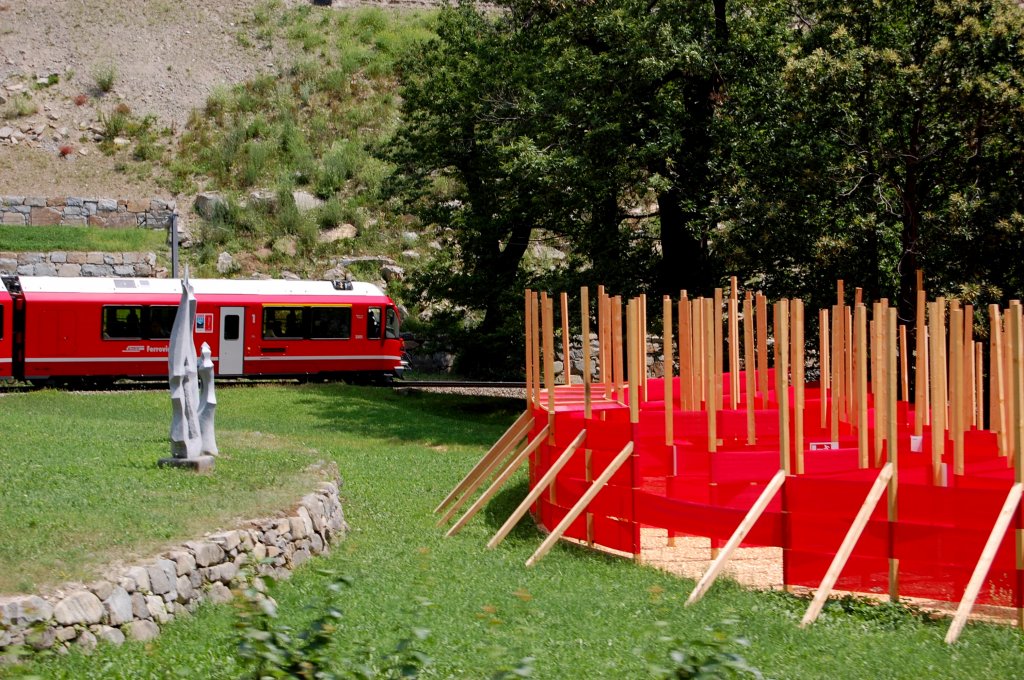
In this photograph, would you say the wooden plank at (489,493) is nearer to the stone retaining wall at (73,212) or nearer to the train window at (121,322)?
the train window at (121,322)

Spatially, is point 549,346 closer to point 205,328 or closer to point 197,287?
point 205,328

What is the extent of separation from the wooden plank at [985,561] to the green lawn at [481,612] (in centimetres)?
17

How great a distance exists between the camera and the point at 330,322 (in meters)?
29.2

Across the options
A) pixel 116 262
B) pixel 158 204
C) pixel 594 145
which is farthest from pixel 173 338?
pixel 158 204

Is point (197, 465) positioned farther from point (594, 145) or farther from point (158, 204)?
point (158, 204)

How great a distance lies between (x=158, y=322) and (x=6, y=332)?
10.9 feet

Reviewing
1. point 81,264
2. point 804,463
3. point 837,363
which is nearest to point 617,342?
point 837,363

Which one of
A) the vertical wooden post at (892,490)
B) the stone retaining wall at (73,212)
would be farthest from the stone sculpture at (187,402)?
the stone retaining wall at (73,212)

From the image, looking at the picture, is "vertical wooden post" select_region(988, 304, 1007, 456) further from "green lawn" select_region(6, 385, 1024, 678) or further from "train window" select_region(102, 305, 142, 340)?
"train window" select_region(102, 305, 142, 340)

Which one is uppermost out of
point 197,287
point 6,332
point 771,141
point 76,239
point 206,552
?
point 76,239

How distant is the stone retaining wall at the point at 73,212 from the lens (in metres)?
37.3

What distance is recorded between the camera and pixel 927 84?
18.3 meters

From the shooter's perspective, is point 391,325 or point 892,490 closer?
point 892,490

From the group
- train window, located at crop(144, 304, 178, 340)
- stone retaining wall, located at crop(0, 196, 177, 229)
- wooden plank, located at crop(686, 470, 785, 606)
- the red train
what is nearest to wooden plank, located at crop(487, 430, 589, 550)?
wooden plank, located at crop(686, 470, 785, 606)
